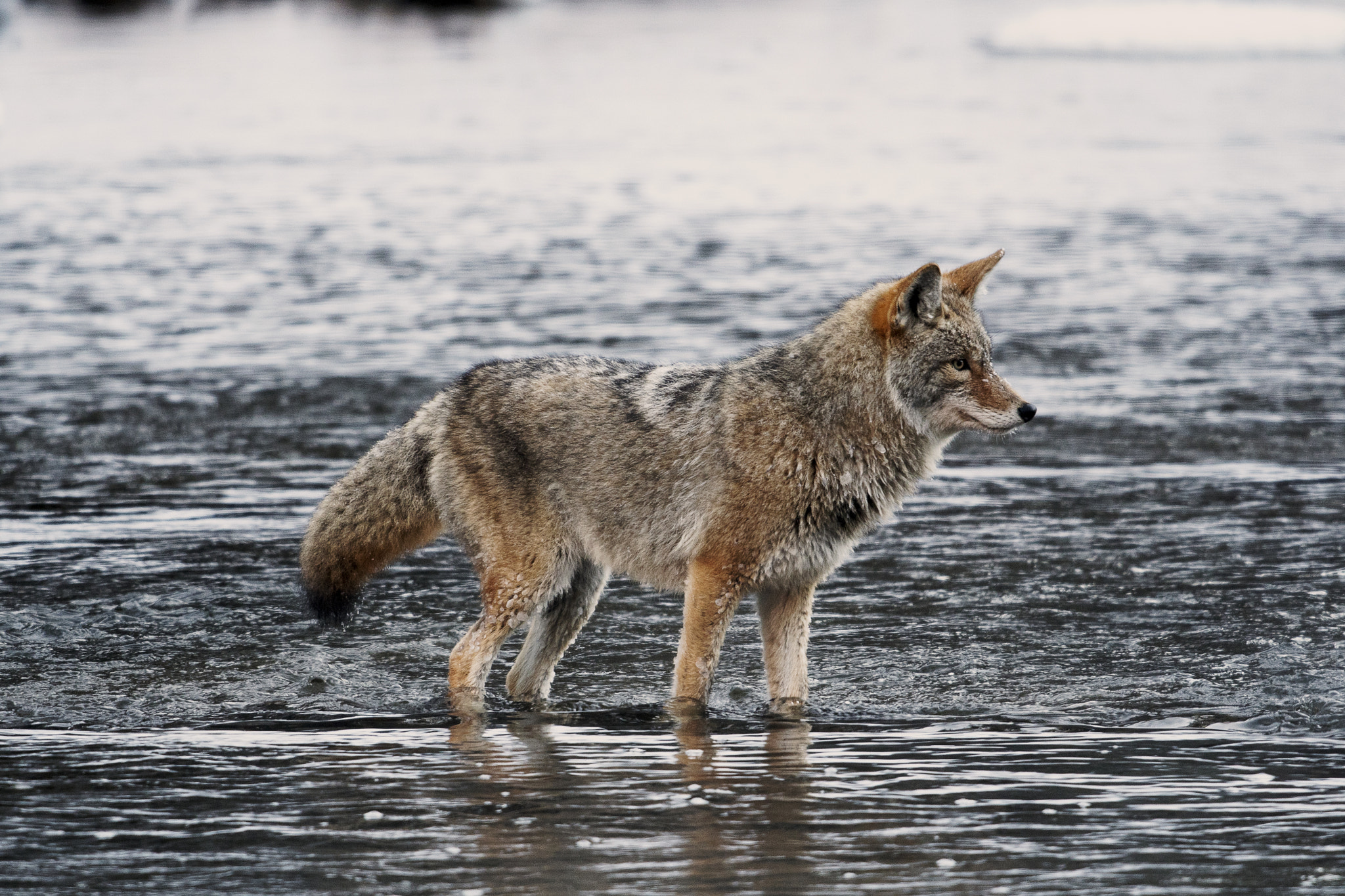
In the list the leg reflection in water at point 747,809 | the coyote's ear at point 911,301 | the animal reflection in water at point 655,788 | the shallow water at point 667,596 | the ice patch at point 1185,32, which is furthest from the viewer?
the ice patch at point 1185,32

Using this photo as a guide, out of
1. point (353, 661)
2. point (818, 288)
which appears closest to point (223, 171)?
point (818, 288)

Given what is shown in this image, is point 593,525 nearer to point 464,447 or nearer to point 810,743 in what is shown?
point 464,447

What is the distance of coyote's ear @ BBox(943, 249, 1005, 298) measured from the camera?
6.85 meters

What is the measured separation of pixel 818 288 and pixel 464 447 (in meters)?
12.4

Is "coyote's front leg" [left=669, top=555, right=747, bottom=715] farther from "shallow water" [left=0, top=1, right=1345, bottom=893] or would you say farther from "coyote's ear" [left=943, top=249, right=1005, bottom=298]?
"coyote's ear" [left=943, top=249, right=1005, bottom=298]

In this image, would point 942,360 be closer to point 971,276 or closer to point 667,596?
point 971,276

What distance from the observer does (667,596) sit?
929 cm

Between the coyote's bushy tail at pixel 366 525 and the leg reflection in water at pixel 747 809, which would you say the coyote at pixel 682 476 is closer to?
the coyote's bushy tail at pixel 366 525

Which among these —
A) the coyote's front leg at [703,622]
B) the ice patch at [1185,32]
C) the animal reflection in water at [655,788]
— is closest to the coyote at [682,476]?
the coyote's front leg at [703,622]

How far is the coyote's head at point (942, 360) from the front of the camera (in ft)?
21.8

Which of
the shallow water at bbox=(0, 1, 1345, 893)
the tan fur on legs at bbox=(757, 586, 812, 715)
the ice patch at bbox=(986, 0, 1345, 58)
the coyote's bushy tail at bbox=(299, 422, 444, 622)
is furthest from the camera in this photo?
the ice patch at bbox=(986, 0, 1345, 58)

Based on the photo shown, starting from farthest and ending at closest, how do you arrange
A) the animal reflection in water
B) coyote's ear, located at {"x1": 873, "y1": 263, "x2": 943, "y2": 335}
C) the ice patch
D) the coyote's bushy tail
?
1. the ice patch
2. the coyote's bushy tail
3. coyote's ear, located at {"x1": 873, "y1": 263, "x2": 943, "y2": 335}
4. the animal reflection in water

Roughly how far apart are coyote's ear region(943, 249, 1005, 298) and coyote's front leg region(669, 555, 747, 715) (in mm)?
1412

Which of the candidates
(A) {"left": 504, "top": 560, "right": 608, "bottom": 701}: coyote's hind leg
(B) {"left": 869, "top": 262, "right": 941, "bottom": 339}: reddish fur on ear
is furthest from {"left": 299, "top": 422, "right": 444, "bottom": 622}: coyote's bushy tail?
(B) {"left": 869, "top": 262, "right": 941, "bottom": 339}: reddish fur on ear
